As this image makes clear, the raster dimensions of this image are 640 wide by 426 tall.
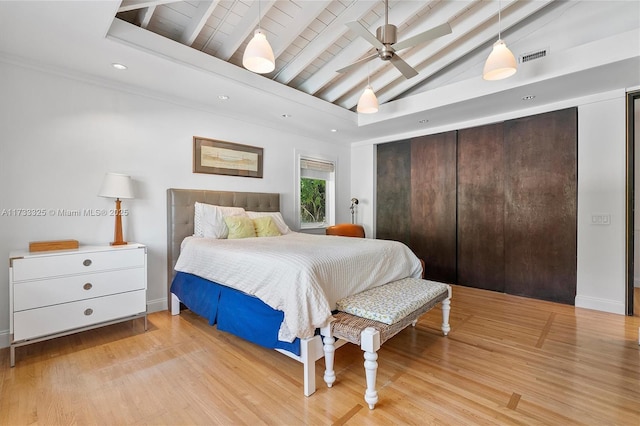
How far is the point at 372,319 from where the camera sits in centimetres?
194

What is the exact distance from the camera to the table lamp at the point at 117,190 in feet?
9.18

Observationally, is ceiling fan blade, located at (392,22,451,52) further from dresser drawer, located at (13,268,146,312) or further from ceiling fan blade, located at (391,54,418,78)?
dresser drawer, located at (13,268,146,312)

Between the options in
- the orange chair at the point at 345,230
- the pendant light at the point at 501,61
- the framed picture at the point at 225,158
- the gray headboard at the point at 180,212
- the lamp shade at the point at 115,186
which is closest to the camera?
the pendant light at the point at 501,61

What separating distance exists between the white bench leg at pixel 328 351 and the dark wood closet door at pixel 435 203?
3.21 meters

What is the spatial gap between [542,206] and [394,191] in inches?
82.6

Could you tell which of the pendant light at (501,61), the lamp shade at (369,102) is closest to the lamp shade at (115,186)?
the lamp shade at (369,102)

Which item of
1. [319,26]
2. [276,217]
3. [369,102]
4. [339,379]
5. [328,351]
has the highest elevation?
[319,26]

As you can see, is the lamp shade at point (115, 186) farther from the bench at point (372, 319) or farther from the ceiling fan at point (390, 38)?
the ceiling fan at point (390, 38)

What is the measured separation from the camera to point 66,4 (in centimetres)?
192

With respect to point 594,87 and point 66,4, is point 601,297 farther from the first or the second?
point 66,4

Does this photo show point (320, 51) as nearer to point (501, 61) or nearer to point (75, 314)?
point (501, 61)

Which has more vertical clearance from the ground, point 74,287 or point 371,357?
point 74,287

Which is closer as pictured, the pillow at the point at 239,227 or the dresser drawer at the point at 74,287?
the dresser drawer at the point at 74,287

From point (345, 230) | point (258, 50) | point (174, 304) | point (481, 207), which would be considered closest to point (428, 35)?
point (258, 50)
